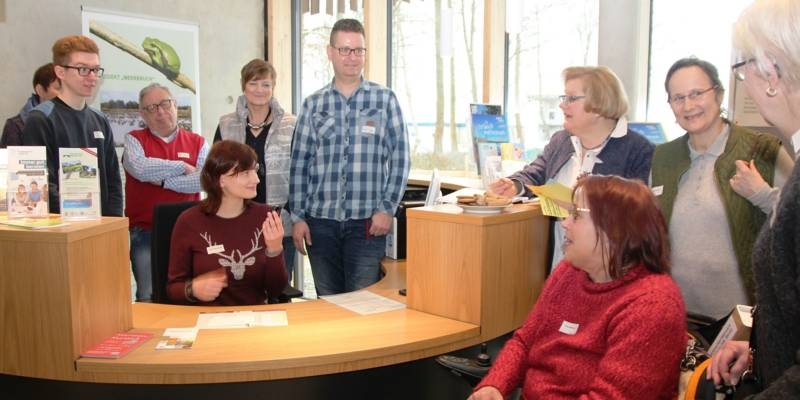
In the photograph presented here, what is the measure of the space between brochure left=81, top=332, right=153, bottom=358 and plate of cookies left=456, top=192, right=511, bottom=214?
1128mm

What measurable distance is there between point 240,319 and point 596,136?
1.54 meters

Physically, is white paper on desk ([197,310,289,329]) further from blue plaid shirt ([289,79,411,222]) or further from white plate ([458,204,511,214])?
blue plaid shirt ([289,79,411,222])

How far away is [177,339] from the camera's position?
2031mm

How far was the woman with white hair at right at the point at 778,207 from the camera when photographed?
1107 mm

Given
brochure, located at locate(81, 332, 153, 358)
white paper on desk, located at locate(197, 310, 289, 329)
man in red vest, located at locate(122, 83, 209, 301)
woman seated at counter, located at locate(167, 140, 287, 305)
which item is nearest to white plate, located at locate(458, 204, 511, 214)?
white paper on desk, located at locate(197, 310, 289, 329)

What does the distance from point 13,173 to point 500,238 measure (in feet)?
5.10

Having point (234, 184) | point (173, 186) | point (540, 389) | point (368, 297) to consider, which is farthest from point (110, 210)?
point (540, 389)

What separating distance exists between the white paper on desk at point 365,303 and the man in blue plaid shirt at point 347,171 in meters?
0.47

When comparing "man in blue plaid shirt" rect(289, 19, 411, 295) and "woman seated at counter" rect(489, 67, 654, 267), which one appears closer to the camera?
"woman seated at counter" rect(489, 67, 654, 267)

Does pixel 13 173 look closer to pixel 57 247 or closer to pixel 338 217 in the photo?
pixel 57 247

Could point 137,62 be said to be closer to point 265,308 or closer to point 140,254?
point 140,254

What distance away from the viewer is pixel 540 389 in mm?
1788

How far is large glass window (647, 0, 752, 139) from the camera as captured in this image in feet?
12.8

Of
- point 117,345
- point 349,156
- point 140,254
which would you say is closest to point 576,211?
point 117,345
